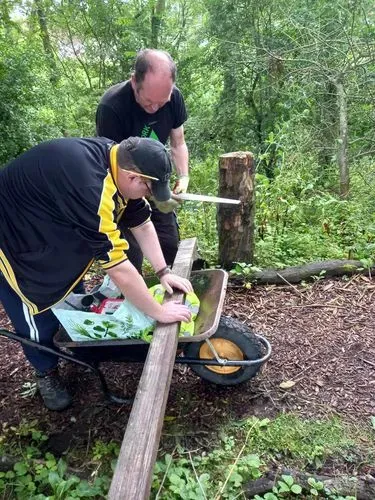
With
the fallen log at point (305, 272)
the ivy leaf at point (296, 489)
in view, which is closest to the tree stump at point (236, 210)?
the fallen log at point (305, 272)

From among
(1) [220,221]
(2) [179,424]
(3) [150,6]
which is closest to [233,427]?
(2) [179,424]

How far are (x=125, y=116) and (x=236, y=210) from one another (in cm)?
130

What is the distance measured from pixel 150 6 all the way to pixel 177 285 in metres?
13.0

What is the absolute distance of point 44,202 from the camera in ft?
6.92

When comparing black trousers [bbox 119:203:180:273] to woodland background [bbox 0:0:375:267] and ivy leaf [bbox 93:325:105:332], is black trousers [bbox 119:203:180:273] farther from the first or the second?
ivy leaf [bbox 93:325:105:332]

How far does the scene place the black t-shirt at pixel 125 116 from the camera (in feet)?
9.65

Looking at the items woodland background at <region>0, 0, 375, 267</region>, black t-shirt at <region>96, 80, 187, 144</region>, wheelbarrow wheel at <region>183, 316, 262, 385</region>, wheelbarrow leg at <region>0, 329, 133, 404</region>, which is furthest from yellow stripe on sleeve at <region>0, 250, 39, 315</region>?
woodland background at <region>0, 0, 375, 267</region>

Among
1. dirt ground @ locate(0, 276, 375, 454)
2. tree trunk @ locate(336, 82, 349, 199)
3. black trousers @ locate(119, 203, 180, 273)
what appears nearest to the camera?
dirt ground @ locate(0, 276, 375, 454)

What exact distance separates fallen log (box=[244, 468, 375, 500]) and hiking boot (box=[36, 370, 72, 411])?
123 cm

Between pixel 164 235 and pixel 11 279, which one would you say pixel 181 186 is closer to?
pixel 164 235

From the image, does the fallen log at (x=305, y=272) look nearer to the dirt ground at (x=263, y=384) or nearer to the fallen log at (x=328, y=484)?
the dirt ground at (x=263, y=384)

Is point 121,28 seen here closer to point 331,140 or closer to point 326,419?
point 331,140

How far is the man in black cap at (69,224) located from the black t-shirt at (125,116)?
0.77 m

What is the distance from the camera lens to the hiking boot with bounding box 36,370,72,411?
2.66 meters
